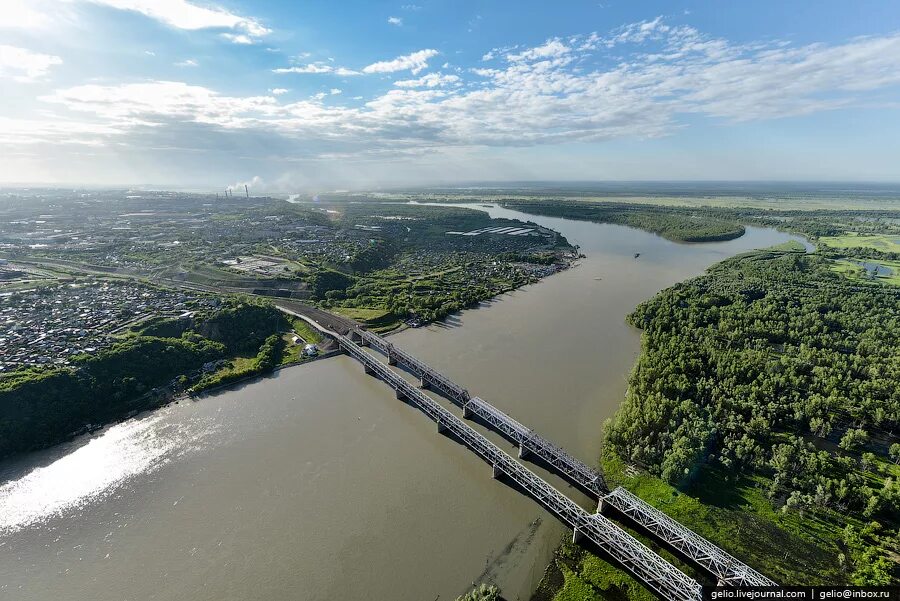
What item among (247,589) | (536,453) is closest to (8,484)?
(247,589)

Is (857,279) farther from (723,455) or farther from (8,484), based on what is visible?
(8,484)

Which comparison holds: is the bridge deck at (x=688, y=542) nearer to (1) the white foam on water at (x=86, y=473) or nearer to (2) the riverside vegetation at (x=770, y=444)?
(2) the riverside vegetation at (x=770, y=444)

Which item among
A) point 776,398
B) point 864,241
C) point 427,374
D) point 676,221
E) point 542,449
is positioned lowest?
point 542,449

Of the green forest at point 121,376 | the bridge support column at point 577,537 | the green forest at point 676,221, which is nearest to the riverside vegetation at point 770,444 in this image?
the bridge support column at point 577,537

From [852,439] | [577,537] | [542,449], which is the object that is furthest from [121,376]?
[852,439]

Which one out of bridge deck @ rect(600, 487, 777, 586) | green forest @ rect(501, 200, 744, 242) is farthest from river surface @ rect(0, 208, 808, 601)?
green forest @ rect(501, 200, 744, 242)

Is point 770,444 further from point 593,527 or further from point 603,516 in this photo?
point 593,527
